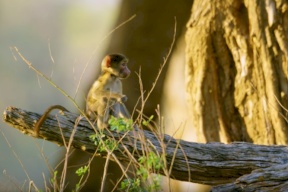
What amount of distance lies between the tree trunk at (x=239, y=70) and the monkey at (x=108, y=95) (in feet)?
5.83

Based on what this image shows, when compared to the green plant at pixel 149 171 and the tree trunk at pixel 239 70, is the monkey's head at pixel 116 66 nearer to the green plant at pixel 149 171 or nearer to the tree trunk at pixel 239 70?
the tree trunk at pixel 239 70

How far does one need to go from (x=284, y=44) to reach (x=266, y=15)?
1.25ft

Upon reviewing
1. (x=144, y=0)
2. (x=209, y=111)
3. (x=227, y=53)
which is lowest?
(x=209, y=111)

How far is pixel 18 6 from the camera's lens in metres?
16.4

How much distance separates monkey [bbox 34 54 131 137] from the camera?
6621 mm

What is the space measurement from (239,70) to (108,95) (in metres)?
2.67

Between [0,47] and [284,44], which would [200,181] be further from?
[0,47]

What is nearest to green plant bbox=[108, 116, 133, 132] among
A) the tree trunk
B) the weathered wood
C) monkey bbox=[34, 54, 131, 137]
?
the weathered wood

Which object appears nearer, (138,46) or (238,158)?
(238,158)

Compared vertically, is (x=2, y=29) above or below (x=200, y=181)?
above

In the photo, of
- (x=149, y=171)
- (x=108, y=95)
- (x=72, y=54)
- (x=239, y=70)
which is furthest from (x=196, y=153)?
(x=72, y=54)

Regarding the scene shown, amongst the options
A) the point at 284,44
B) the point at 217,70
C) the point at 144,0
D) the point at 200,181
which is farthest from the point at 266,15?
the point at 200,181

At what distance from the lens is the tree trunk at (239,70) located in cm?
859

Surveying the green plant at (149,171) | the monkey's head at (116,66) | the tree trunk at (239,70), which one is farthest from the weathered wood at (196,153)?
the tree trunk at (239,70)
